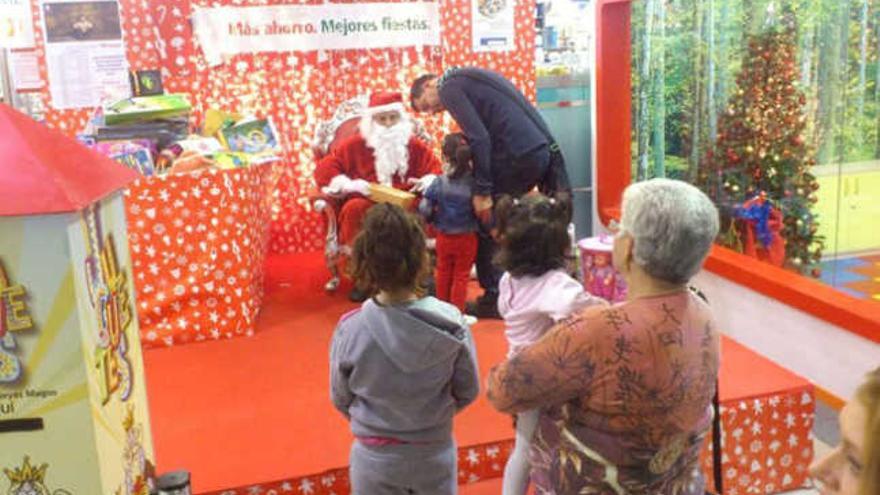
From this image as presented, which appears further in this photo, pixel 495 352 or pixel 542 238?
pixel 495 352

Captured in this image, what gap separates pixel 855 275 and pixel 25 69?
17.7 feet

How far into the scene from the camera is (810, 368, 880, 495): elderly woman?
0.89m

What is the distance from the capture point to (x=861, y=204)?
4090 millimetres

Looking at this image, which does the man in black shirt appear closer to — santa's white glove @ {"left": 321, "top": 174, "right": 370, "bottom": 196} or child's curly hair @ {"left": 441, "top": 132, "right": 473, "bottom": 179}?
child's curly hair @ {"left": 441, "top": 132, "right": 473, "bottom": 179}

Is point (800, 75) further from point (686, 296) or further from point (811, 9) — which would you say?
point (686, 296)

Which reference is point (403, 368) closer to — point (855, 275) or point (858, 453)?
point (858, 453)

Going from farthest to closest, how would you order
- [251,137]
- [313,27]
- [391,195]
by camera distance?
1. [313,27]
2. [251,137]
3. [391,195]

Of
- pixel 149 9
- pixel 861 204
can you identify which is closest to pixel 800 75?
pixel 861 204

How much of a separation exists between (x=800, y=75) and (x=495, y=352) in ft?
7.10

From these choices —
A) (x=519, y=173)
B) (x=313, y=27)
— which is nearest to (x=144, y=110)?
(x=313, y=27)

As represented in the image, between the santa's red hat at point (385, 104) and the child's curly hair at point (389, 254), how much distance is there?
2.98 metres

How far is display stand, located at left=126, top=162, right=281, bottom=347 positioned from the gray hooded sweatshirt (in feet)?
7.00

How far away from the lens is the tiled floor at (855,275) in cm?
375

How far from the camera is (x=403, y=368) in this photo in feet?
7.04
